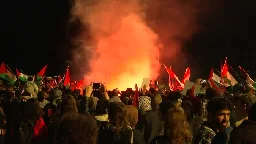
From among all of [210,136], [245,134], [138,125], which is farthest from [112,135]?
[138,125]

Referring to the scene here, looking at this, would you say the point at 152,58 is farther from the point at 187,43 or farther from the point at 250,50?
the point at 250,50

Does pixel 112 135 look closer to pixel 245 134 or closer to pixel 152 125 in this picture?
pixel 152 125

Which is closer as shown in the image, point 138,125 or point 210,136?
point 210,136

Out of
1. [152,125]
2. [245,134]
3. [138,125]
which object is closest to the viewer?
[245,134]

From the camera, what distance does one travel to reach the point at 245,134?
3.51m

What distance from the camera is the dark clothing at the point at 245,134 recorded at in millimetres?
3490

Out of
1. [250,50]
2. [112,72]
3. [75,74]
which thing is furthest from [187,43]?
[112,72]

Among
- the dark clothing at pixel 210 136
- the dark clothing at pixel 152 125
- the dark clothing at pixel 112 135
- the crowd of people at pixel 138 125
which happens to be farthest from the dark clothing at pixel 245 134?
the dark clothing at pixel 152 125

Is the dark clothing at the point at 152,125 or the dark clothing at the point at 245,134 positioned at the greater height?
the dark clothing at the point at 152,125

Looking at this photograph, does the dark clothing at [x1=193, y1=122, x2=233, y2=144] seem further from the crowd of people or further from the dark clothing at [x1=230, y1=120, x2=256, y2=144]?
the dark clothing at [x1=230, y1=120, x2=256, y2=144]

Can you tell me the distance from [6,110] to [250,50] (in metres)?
41.2

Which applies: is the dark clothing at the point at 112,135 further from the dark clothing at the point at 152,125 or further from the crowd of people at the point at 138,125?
the dark clothing at the point at 152,125

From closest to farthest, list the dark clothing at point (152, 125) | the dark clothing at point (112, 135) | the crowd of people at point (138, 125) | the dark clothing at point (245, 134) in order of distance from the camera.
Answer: the crowd of people at point (138, 125) → the dark clothing at point (245, 134) → the dark clothing at point (112, 135) → the dark clothing at point (152, 125)

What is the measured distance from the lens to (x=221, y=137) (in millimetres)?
3902
